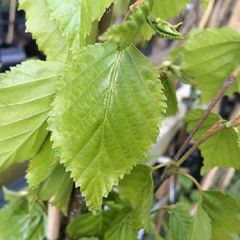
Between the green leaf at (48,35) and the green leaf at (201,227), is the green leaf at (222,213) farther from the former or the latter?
the green leaf at (48,35)

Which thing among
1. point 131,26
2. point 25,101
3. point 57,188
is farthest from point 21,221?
point 131,26

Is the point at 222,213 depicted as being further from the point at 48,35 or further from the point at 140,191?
the point at 48,35

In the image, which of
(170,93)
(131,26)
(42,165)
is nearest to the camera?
(131,26)

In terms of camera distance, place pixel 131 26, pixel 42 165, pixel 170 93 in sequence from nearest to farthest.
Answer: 1. pixel 131 26
2. pixel 42 165
3. pixel 170 93

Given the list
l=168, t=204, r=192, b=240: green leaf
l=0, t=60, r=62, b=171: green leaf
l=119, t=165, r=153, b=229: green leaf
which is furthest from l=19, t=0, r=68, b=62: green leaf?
l=168, t=204, r=192, b=240: green leaf

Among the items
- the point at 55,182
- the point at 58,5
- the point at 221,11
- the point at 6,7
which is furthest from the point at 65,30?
the point at 6,7
